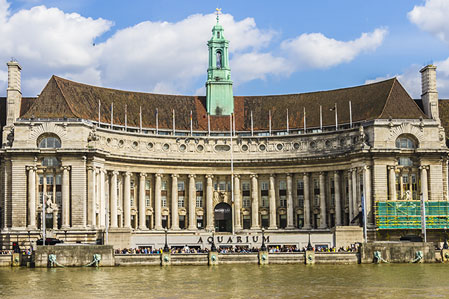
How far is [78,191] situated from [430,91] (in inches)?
2152

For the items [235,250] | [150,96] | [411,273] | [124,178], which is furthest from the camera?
[150,96]

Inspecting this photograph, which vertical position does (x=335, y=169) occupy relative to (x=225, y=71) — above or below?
below

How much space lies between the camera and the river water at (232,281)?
2650 inches

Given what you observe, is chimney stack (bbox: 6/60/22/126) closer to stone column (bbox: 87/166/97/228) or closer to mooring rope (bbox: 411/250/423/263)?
stone column (bbox: 87/166/97/228)

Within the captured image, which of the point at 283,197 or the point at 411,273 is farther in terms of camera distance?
the point at 283,197

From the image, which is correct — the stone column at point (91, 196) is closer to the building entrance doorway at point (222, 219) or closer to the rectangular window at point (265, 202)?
the building entrance doorway at point (222, 219)

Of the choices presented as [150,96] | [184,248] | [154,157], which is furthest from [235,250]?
[150,96]

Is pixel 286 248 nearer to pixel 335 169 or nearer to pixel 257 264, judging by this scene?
pixel 257 264

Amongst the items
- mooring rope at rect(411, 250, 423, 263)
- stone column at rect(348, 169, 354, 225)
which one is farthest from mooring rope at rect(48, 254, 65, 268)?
stone column at rect(348, 169, 354, 225)

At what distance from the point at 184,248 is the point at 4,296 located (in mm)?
36188

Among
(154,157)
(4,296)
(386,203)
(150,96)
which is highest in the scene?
(150,96)

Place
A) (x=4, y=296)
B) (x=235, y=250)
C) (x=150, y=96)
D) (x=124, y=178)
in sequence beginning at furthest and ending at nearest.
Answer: (x=150, y=96), (x=124, y=178), (x=235, y=250), (x=4, y=296)

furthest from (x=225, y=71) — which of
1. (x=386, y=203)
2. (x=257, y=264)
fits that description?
(x=257, y=264)

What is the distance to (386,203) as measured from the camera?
114438 millimetres
